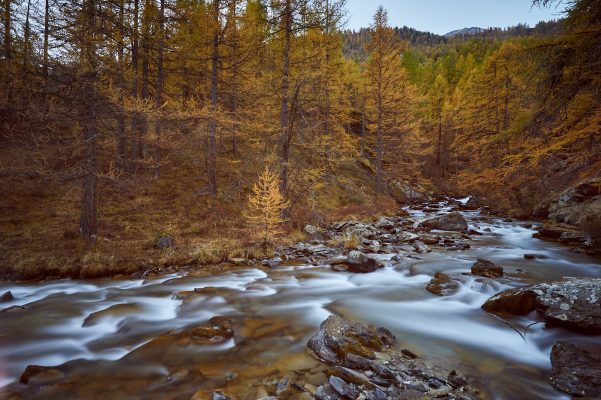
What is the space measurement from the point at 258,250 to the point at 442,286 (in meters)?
6.09

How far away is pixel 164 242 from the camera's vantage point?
11.4m

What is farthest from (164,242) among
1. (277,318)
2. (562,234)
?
(562,234)

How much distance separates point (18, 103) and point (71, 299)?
A: 41.3 ft

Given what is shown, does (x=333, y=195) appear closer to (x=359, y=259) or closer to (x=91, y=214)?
(x=359, y=259)

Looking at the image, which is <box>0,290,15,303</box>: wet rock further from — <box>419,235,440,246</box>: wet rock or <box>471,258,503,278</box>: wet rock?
<box>419,235,440,246</box>: wet rock

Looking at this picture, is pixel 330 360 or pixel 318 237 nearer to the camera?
pixel 330 360

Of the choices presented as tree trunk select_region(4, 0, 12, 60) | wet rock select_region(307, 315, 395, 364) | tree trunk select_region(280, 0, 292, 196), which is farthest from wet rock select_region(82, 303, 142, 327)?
tree trunk select_region(4, 0, 12, 60)

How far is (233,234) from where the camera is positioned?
13.3 meters

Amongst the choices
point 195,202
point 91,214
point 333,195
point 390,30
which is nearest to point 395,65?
point 390,30

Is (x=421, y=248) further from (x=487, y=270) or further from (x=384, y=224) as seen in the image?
(x=384, y=224)

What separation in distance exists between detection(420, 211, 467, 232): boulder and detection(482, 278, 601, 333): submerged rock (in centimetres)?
1018

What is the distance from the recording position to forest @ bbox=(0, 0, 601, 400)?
4828mm

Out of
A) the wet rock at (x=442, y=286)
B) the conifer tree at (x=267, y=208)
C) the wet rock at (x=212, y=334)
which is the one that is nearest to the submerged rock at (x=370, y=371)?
the wet rock at (x=212, y=334)

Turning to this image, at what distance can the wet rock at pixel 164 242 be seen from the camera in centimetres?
1134
